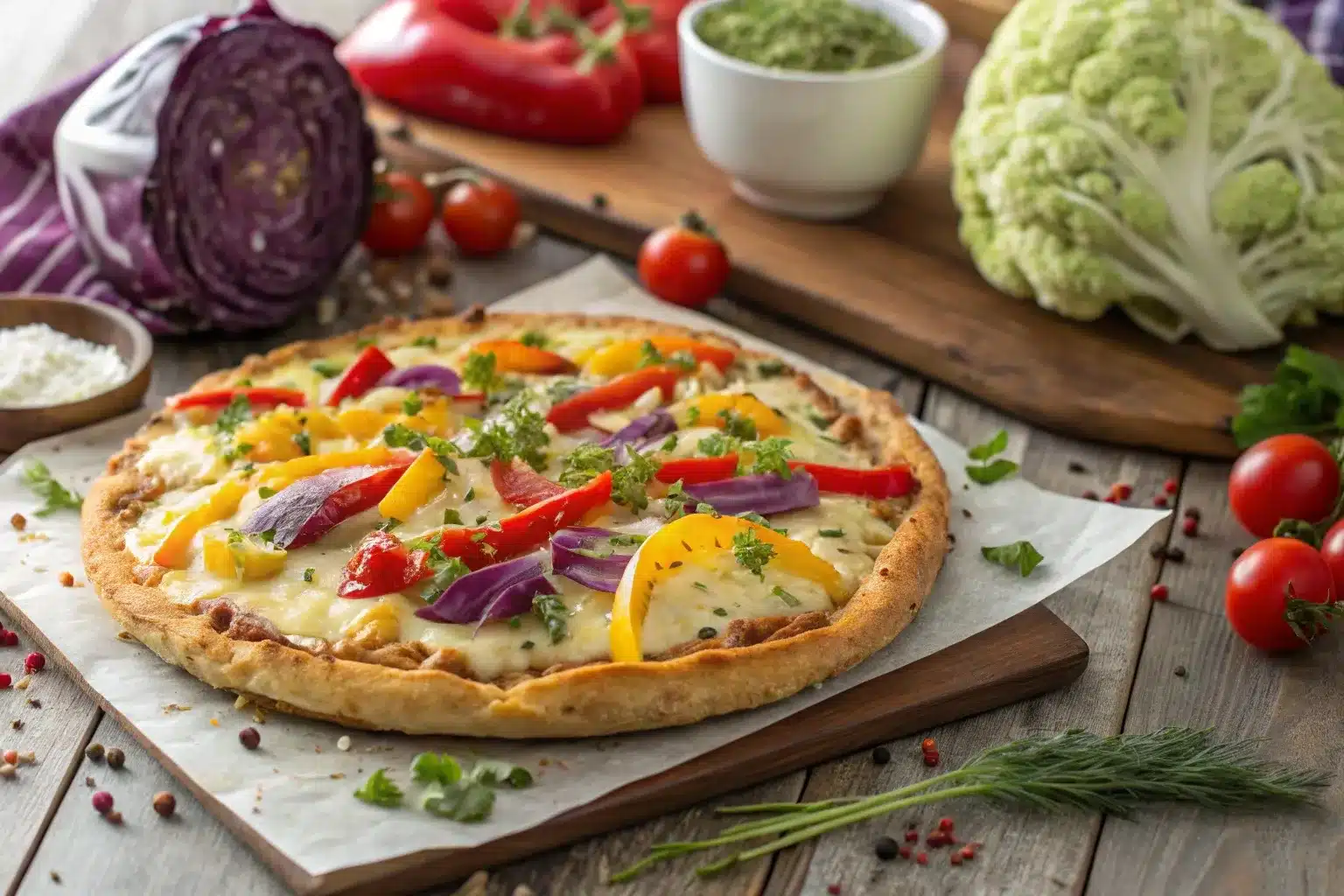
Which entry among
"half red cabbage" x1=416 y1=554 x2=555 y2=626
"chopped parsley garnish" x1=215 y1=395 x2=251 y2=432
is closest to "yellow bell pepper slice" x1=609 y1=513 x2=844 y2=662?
"half red cabbage" x1=416 y1=554 x2=555 y2=626

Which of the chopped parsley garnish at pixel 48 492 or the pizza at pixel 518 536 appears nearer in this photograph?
the pizza at pixel 518 536

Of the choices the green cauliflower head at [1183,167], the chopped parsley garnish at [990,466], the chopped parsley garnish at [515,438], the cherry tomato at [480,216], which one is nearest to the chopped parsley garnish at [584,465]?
the chopped parsley garnish at [515,438]

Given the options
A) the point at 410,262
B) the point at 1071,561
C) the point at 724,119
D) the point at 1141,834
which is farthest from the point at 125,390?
the point at 1141,834

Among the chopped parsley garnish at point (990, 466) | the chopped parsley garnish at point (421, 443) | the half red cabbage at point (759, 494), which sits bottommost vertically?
the chopped parsley garnish at point (990, 466)

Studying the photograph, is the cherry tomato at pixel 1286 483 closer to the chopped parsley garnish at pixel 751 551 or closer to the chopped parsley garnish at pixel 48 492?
the chopped parsley garnish at pixel 751 551

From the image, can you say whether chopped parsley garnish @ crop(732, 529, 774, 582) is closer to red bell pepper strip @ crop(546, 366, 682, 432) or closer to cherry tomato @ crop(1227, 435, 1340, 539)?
red bell pepper strip @ crop(546, 366, 682, 432)

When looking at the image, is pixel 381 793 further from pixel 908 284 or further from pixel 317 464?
pixel 908 284

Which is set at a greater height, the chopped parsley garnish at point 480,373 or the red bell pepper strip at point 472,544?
the red bell pepper strip at point 472,544
